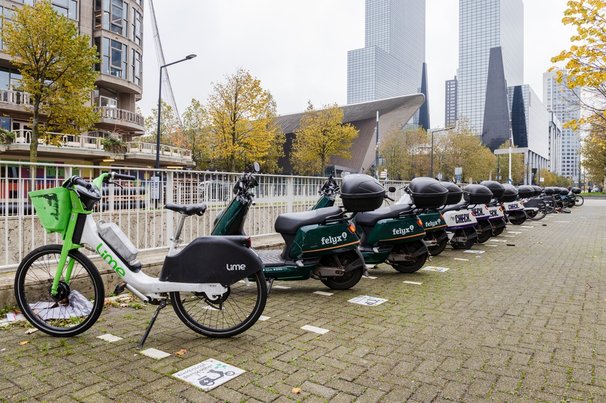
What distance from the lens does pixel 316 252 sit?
5.05m

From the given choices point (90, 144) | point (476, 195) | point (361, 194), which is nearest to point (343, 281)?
point (361, 194)

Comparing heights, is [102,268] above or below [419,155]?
below

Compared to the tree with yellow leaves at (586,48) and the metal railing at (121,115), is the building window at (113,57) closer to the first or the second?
the metal railing at (121,115)

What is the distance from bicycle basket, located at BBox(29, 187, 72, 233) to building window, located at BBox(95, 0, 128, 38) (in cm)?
4050

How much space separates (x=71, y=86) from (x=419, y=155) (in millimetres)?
37775

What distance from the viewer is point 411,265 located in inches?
255

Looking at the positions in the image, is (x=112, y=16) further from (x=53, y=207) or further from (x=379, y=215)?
(x=53, y=207)

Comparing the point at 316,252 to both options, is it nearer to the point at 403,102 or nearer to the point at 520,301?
the point at 520,301

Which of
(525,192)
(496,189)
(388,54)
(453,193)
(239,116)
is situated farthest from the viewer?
Result: (388,54)

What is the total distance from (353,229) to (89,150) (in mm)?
34168

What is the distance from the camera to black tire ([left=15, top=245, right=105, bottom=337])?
3627 millimetres

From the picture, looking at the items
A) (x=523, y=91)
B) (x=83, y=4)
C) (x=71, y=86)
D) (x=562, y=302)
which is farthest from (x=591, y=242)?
(x=523, y=91)

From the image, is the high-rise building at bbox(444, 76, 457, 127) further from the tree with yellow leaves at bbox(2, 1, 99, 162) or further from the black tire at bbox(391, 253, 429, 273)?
the black tire at bbox(391, 253, 429, 273)

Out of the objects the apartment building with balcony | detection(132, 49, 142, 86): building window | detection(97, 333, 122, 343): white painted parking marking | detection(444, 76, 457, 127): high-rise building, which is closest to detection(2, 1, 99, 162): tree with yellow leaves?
the apartment building with balcony
